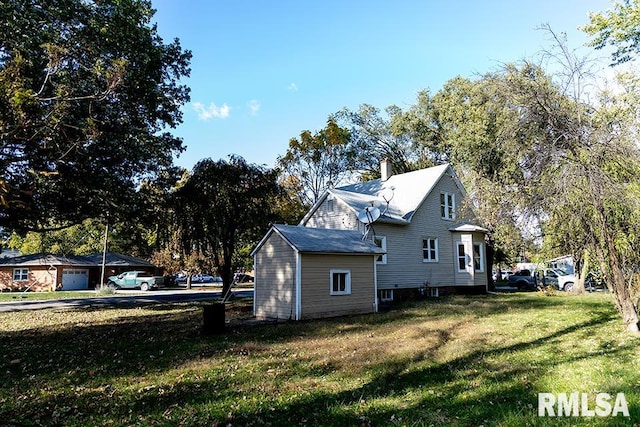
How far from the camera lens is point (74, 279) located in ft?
140

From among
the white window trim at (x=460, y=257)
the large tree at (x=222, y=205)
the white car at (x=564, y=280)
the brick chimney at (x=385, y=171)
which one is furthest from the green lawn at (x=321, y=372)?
the white car at (x=564, y=280)

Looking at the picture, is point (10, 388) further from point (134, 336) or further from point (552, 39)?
point (552, 39)

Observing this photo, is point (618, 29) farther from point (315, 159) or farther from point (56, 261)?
point (56, 261)

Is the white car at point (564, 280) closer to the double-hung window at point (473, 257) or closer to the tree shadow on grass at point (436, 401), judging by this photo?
the double-hung window at point (473, 257)

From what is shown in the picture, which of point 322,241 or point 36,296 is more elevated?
point 322,241

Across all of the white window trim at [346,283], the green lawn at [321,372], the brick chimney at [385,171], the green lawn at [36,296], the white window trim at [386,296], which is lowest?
the green lawn at [36,296]

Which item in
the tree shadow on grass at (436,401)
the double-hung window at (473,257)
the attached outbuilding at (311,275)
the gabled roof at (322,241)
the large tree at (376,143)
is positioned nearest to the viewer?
the tree shadow on grass at (436,401)

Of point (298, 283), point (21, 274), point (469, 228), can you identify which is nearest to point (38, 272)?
point (21, 274)

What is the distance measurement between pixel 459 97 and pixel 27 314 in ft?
97.1

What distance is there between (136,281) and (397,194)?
2888 centimetres

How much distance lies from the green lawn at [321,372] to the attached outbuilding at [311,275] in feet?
6.32

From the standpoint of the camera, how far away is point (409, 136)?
36500 mm

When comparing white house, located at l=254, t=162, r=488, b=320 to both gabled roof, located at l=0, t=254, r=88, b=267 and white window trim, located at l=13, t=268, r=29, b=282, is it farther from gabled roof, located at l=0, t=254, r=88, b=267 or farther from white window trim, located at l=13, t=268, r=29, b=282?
white window trim, located at l=13, t=268, r=29, b=282

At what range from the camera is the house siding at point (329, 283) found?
1498 cm
